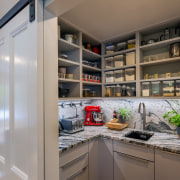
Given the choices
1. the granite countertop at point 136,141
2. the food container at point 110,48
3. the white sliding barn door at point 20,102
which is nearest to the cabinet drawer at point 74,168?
the granite countertop at point 136,141

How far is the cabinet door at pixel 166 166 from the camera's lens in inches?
50.9

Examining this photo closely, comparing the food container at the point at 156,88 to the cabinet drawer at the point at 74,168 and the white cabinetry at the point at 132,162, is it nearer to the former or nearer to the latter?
the white cabinetry at the point at 132,162

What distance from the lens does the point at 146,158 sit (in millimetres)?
1455

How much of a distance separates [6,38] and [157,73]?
1.94 m

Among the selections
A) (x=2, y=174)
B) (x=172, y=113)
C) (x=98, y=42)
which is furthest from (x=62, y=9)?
(x=172, y=113)

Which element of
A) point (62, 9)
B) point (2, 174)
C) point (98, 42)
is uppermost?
point (98, 42)

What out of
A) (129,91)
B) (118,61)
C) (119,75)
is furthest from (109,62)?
(129,91)

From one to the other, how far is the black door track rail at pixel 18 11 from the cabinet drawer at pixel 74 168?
53.0 inches

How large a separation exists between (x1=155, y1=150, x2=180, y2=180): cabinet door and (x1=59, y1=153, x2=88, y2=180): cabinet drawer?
0.80 metres

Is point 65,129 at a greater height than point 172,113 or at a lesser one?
lesser

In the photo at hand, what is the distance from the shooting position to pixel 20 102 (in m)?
0.80

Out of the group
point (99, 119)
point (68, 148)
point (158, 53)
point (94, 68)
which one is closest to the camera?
point (68, 148)

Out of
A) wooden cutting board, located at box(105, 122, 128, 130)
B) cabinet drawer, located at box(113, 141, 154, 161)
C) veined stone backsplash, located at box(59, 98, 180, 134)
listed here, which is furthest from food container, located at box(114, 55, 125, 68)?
cabinet drawer, located at box(113, 141, 154, 161)

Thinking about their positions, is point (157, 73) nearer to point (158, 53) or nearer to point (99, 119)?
point (158, 53)
